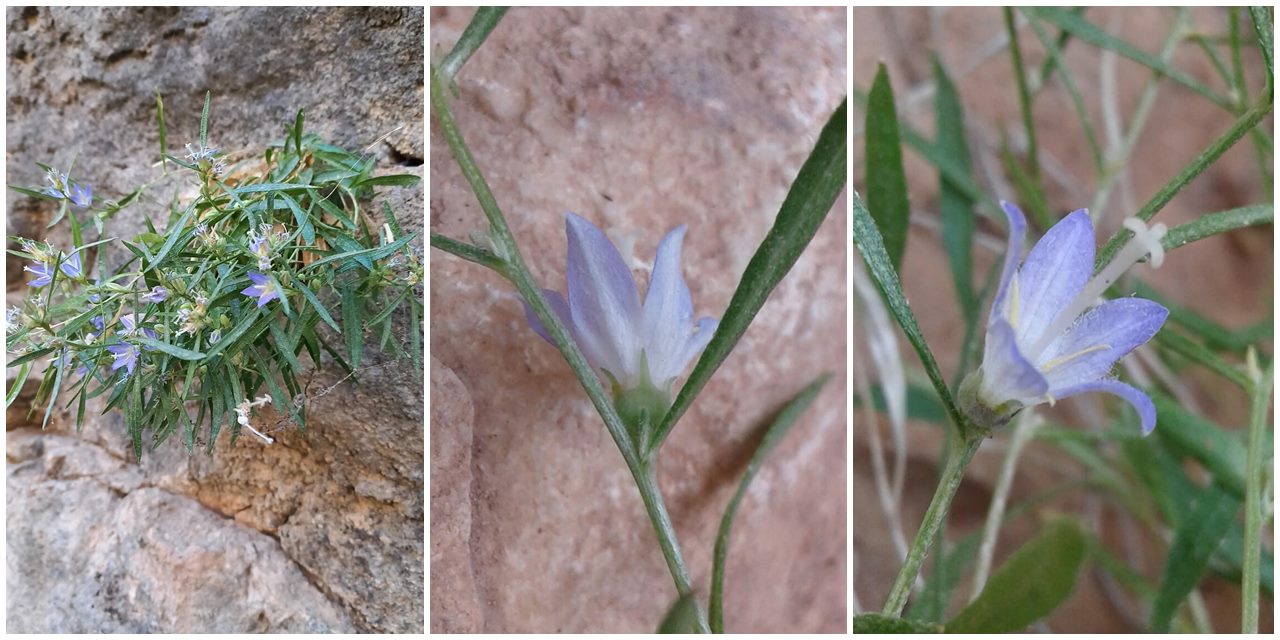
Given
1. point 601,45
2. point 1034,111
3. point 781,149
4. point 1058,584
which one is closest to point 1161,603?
point 1058,584

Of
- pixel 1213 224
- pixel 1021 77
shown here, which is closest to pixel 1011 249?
pixel 1213 224

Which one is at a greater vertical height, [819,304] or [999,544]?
[819,304]

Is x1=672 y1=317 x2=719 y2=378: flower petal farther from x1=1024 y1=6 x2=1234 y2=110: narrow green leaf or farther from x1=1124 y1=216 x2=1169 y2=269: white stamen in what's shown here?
x1=1024 y1=6 x2=1234 y2=110: narrow green leaf

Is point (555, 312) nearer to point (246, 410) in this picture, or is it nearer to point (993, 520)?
point (246, 410)

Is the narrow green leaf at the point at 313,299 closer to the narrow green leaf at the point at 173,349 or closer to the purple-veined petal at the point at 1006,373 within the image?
the narrow green leaf at the point at 173,349

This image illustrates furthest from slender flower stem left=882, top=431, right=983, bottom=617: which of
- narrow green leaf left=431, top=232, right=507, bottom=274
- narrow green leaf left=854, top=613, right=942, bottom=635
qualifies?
narrow green leaf left=431, top=232, right=507, bottom=274

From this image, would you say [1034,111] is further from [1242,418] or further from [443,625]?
[443,625]
